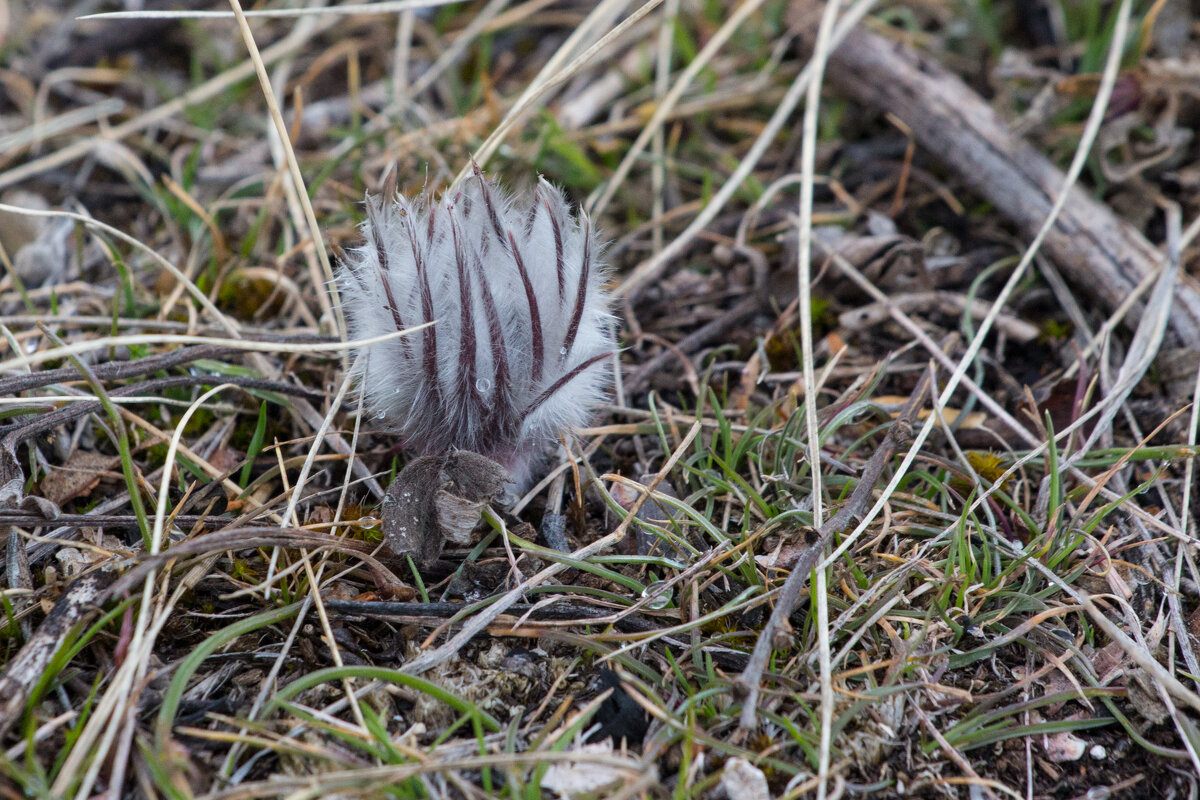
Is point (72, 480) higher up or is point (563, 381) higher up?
point (563, 381)

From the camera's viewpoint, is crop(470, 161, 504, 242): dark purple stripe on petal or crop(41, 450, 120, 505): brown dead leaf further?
crop(41, 450, 120, 505): brown dead leaf

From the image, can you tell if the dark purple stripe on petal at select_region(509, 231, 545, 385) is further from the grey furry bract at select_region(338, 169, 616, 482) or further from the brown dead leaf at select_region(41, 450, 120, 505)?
the brown dead leaf at select_region(41, 450, 120, 505)

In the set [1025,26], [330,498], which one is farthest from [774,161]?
[330,498]

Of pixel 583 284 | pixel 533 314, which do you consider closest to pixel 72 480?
pixel 533 314

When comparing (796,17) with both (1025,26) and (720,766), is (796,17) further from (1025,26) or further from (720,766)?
(720,766)

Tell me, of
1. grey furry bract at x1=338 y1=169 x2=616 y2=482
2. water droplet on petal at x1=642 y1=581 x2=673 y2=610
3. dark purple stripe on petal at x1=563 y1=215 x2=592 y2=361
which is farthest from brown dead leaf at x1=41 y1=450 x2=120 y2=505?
water droplet on petal at x1=642 y1=581 x2=673 y2=610

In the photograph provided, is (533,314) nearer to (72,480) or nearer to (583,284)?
(583,284)

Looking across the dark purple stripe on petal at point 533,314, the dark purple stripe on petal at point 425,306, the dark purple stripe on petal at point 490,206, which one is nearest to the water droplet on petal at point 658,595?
the dark purple stripe on petal at point 533,314

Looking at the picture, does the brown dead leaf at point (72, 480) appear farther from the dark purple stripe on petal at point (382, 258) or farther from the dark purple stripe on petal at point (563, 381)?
the dark purple stripe on petal at point (563, 381)
